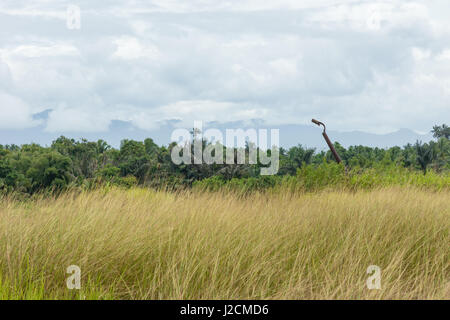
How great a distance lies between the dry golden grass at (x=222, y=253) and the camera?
380cm

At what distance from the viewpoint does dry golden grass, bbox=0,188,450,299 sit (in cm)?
380

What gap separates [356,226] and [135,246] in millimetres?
2905

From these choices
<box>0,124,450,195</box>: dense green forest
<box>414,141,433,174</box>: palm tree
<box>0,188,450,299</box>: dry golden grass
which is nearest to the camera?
<box>0,188,450,299</box>: dry golden grass

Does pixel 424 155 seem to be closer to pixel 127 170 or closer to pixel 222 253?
pixel 127 170

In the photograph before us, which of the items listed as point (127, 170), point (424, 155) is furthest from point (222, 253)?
point (424, 155)

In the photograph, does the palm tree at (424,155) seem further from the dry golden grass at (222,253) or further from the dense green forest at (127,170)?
the dry golden grass at (222,253)

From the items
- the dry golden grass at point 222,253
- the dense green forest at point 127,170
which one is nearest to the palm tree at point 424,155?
the dense green forest at point 127,170

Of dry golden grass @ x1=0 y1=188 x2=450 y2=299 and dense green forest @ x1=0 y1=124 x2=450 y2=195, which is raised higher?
dense green forest @ x1=0 y1=124 x2=450 y2=195

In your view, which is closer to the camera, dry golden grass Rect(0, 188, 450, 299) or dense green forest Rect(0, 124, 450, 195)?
dry golden grass Rect(0, 188, 450, 299)

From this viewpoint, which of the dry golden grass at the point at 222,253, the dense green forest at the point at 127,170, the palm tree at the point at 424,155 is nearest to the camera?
the dry golden grass at the point at 222,253

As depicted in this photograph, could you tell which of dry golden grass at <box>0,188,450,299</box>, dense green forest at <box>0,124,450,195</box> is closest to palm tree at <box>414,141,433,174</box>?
dense green forest at <box>0,124,450,195</box>

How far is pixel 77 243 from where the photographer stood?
4410mm

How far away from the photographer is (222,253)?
4422 millimetres

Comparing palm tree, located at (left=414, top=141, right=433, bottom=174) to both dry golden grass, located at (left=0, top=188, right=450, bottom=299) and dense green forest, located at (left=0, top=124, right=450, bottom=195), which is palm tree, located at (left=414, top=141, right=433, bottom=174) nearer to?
dense green forest, located at (left=0, top=124, right=450, bottom=195)
